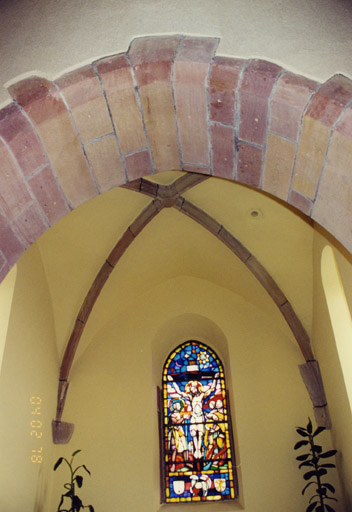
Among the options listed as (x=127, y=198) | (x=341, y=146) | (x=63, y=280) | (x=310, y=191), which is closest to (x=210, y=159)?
(x=310, y=191)

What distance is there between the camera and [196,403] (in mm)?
7859

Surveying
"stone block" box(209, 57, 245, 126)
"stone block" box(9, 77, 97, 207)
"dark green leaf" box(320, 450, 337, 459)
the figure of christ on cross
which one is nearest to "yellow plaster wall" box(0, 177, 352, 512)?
"dark green leaf" box(320, 450, 337, 459)

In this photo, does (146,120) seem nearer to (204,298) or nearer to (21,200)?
(21,200)

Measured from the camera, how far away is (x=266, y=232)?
22.7 feet

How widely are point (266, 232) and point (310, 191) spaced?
14.0ft

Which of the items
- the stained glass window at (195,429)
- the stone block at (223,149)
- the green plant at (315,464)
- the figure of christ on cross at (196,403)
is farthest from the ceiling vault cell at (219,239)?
the stone block at (223,149)

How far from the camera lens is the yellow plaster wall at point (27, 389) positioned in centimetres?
545

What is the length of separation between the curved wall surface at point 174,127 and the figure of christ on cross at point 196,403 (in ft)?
18.5

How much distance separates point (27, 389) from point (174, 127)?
4.48 meters

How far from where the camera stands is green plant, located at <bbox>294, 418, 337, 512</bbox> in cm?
596

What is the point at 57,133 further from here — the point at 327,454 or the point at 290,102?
the point at 327,454

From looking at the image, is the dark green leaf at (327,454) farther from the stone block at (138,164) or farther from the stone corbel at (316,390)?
the stone block at (138,164)

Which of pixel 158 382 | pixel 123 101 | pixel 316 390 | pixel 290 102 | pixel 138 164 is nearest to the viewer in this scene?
pixel 290 102

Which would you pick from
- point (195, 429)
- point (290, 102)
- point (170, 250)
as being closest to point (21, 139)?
point (290, 102)
